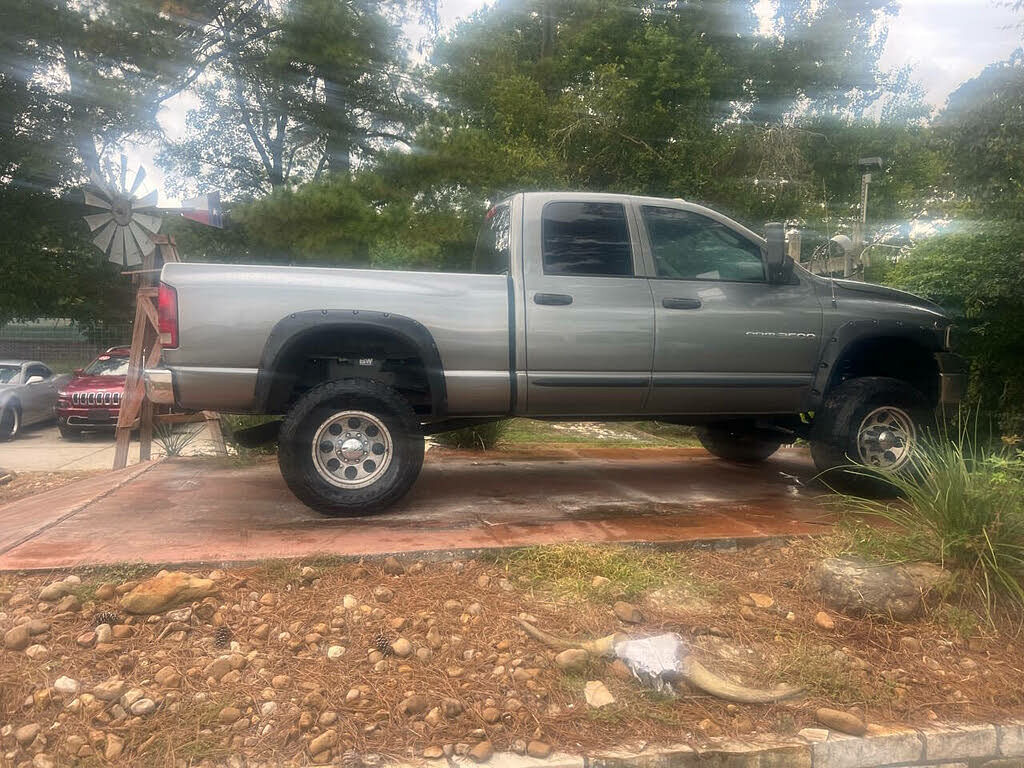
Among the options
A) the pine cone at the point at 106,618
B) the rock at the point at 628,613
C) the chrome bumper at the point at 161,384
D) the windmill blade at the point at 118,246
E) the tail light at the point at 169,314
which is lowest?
the rock at the point at 628,613

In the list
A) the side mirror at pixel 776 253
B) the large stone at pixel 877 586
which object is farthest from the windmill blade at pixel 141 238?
the large stone at pixel 877 586

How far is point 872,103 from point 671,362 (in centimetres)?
1840

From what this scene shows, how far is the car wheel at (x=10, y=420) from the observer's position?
532 inches

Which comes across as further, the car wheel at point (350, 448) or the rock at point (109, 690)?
the car wheel at point (350, 448)

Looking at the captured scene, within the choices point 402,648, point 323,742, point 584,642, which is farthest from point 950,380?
point 323,742

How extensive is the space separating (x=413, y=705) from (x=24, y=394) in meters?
14.5

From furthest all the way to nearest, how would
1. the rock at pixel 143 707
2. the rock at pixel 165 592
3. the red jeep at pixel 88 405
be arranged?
the red jeep at pixel 88 405, the rock at pixel 165 592, the rock at pixel 143 707

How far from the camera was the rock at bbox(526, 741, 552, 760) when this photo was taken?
104 inches

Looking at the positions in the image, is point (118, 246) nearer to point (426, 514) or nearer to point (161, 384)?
point (161, 384)

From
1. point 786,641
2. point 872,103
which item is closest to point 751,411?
point 786,641

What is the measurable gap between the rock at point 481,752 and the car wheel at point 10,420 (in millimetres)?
14197

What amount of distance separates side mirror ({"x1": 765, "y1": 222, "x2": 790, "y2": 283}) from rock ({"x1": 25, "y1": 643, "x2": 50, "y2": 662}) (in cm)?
447

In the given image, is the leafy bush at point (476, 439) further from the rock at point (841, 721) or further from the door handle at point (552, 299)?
the rock at point (841, 721)

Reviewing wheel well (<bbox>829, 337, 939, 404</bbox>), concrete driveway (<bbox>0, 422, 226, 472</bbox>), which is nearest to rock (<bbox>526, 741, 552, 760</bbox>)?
wheel well (<bbox>829, 337, 939, 404</bbox>)
